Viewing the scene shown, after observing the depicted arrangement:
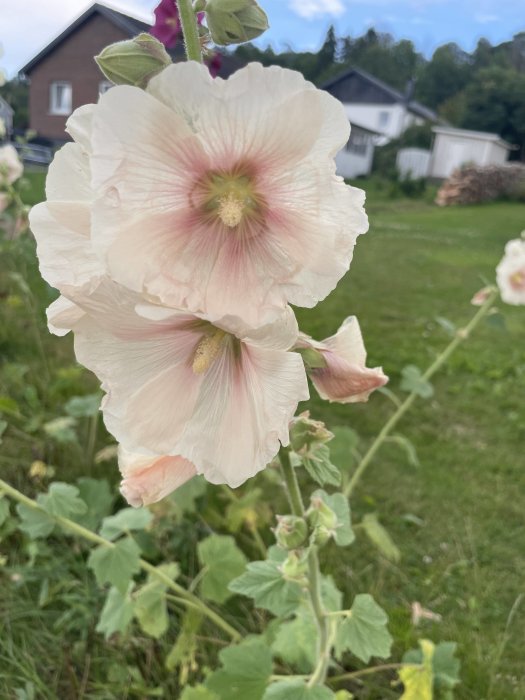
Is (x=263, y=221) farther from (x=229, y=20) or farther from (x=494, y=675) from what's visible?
(x=494, y=675)

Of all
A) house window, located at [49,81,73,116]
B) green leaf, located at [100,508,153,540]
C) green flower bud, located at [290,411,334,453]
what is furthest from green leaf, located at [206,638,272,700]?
house window, located at [49,81,73,116]

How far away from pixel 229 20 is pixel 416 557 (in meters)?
2.32

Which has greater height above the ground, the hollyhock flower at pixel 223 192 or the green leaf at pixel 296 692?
the hollyhock flower at pixel 223 192

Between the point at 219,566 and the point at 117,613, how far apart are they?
31 cm

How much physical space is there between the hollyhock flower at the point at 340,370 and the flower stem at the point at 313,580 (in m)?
0.14

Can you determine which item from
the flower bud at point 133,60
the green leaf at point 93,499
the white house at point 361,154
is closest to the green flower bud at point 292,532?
the flower bud at point 133,60

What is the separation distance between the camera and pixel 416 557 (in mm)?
2602

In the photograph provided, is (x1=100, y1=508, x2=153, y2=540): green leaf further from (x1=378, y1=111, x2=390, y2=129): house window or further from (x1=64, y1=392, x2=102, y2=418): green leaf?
(x1=378, y1=111, x2=390, y2=129): house window

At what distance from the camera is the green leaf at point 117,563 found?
60.0 inches

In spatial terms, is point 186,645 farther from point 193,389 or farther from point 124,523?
point 193,389

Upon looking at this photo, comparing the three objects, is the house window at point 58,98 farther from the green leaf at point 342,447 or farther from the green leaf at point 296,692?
the green leaf at point 296,692

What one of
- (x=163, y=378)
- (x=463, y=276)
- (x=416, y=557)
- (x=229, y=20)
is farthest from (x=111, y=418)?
(x=463, y=276)

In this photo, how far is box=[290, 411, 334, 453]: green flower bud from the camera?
1007 millimetres

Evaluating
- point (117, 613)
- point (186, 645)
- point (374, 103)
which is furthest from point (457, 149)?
point (117, 613)
